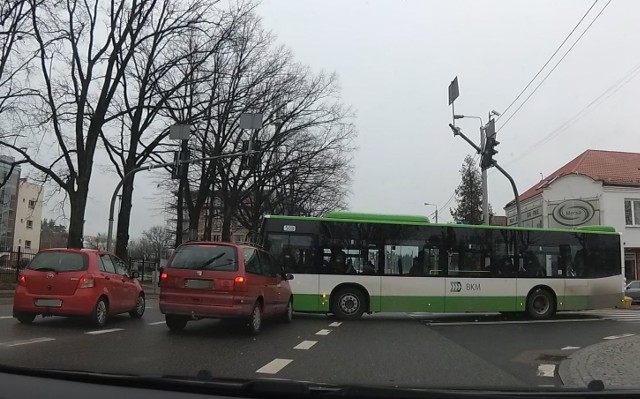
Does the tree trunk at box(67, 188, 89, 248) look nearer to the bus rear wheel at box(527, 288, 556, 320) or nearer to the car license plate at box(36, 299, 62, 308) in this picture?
the car license plate at box(36, 299, 62, 308)

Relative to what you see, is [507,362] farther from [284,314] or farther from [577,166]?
[577,166]

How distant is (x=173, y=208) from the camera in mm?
41500

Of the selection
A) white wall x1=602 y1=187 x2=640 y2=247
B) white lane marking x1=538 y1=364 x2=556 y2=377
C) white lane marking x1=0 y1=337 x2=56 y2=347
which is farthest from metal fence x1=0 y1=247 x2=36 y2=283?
white wall x1=602 y1=187 x2=640 y2=247

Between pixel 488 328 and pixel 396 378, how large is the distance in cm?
831

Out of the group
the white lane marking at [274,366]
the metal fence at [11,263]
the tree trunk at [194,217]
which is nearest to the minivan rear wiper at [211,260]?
the white lane marking at [274,366]

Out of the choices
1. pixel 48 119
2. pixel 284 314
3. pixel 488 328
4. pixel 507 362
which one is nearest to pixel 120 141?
pixel 48 119

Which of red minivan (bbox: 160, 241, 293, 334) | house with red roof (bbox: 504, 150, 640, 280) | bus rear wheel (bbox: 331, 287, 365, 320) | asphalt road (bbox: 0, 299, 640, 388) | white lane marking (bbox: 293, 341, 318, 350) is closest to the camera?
asphalt road (bbox: 0, 299, 640, 388)

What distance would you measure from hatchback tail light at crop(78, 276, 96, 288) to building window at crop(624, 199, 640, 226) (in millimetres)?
36675

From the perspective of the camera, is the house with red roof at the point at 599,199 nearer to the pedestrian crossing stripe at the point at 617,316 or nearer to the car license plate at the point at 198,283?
the pedestrian crossing stripe at the point at 617,316

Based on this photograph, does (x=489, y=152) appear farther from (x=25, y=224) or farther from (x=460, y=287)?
(x=25, y=224)

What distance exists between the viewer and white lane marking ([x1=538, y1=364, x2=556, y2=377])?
7.56m

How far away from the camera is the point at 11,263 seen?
87.8 feet

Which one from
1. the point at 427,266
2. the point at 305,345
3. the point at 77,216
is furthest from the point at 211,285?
the point at 77,216

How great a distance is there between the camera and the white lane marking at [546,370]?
7562mm
